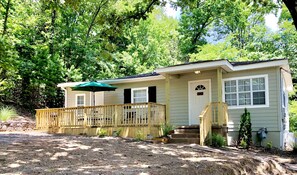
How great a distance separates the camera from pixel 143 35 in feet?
92.2

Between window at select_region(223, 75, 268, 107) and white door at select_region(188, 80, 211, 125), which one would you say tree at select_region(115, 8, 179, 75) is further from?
window at select_region(223, 75, 268, 107)

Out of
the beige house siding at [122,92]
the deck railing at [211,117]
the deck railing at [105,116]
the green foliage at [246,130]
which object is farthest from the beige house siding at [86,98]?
the green foliage at [246,130]

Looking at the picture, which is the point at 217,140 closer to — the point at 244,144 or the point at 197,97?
the point at 244,144

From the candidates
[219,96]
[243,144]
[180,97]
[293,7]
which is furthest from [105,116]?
[293,7]

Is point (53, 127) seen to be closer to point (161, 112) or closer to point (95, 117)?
point (95, 117)

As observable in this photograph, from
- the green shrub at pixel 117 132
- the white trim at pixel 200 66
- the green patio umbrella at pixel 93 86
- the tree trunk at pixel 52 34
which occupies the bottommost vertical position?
the green shrub at pixel 117 132

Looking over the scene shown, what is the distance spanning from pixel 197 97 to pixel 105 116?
404 centimetres

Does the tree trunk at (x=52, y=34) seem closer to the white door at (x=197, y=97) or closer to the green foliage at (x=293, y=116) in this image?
the white door at (x=197, y=97)

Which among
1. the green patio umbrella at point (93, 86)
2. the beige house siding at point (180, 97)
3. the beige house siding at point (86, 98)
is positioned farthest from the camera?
the beige house siding at point (86, 98)

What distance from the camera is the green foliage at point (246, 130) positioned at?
1100cm

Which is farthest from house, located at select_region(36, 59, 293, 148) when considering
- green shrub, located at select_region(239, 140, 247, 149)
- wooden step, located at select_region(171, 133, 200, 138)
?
green shrub, located at select_region(239, 140, 247, 149)

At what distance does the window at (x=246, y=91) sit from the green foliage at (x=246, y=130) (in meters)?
1.37

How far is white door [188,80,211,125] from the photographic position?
1337 centimetres

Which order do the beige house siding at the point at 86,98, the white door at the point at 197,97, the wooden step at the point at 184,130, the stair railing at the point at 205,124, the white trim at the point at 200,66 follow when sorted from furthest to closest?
the beige house siding at the point at 86,98 → the white door at the point at 197,97 → the wooden step at the point at 184,130 → the white trim at the point at 200,66 → the stair railing at the point at 205,124
